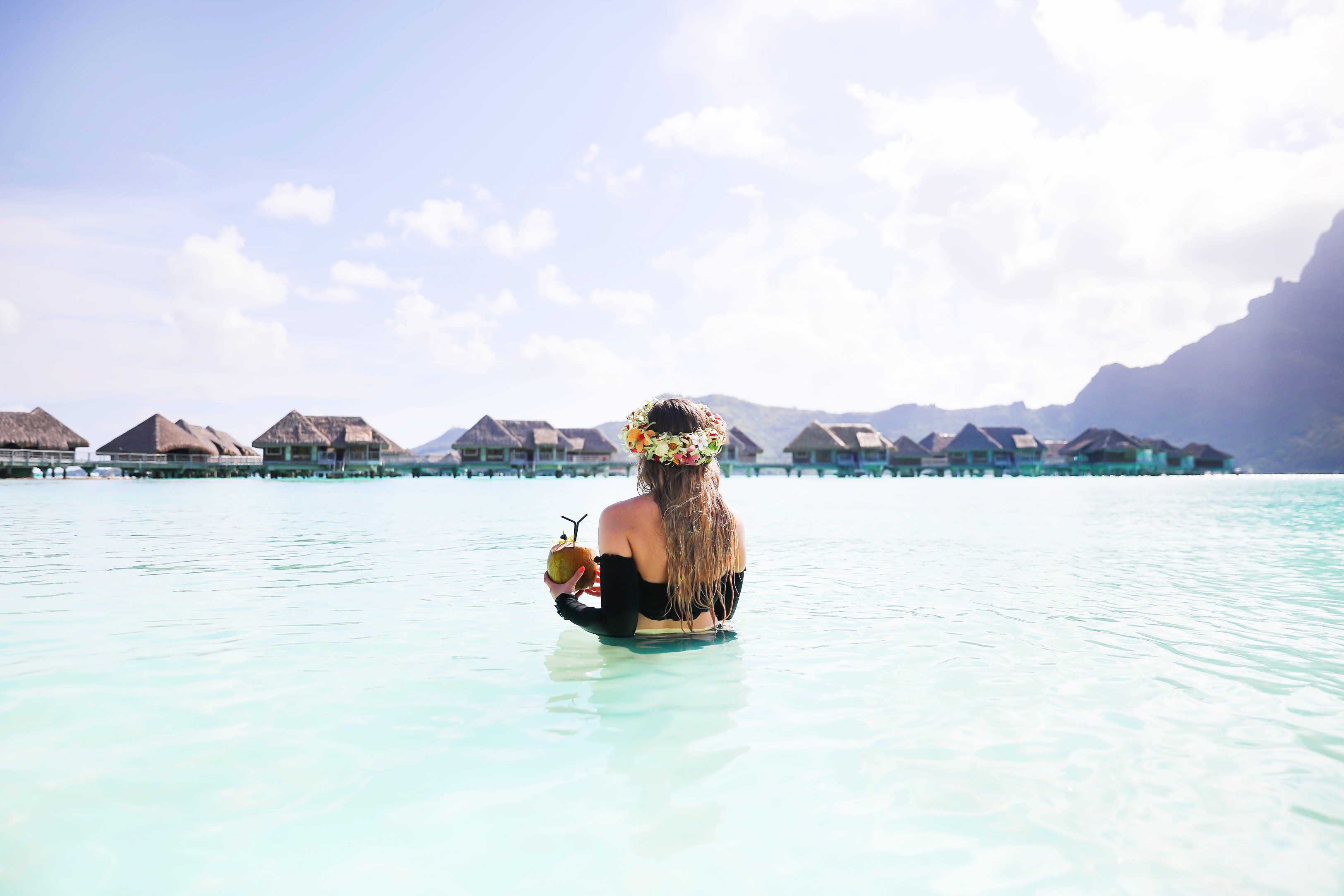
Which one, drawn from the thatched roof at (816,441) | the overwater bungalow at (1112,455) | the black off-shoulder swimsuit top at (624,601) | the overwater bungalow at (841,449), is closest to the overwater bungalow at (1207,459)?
the overwater bungalow at (1112,455)

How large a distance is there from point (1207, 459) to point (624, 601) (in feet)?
333

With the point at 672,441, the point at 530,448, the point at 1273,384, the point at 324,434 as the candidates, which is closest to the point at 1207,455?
the point at 530,448

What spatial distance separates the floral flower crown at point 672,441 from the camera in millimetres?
4188

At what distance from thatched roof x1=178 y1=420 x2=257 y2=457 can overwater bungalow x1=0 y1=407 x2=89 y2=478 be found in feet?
32.2

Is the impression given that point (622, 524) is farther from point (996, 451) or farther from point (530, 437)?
point (996, 451)

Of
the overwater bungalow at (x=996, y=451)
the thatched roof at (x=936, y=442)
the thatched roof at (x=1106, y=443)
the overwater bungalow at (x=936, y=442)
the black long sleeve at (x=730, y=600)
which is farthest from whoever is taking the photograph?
the thatched roof at (x=936, y=442)

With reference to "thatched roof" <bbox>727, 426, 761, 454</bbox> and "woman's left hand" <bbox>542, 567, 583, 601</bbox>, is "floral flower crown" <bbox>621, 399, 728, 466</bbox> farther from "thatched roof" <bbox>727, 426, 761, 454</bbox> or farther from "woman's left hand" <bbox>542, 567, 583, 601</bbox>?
"thatched roof" <bbox>727, 426, 761, 454</bbox>

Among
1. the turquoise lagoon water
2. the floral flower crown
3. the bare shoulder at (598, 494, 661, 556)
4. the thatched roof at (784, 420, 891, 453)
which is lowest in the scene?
the turquoise lagoon water

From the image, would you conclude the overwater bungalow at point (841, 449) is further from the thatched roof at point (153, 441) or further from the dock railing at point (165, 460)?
the thatched roof at point (153, 441)

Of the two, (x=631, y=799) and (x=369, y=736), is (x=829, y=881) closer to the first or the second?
→ (x=631, y=799)

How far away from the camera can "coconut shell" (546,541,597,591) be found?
176 inches

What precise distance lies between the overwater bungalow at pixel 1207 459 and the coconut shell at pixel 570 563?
99846 millimetres

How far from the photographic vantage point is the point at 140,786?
3119 mm

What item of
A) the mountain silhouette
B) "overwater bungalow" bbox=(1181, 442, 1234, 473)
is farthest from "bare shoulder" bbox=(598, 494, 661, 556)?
the mountain silhouette
